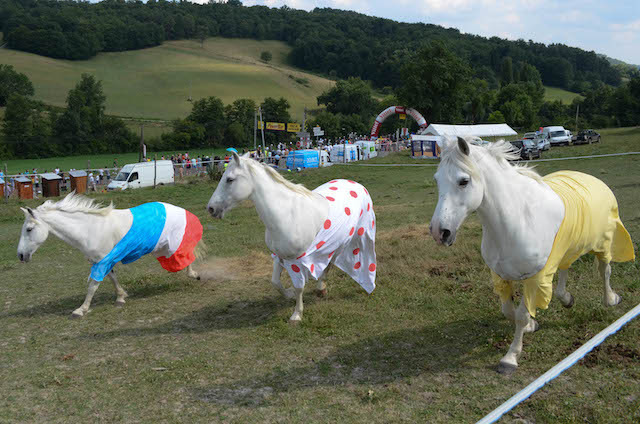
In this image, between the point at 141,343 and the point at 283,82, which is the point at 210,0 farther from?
the point at 141,343

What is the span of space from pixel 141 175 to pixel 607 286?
26.7 m

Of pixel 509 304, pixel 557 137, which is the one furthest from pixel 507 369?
pixel 557 137

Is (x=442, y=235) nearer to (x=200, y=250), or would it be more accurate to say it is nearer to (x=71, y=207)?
(x=200, y=250)

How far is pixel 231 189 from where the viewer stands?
22.3 feet

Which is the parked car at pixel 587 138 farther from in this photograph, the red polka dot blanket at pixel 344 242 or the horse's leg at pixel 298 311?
the horse's leg at pixel 298 311

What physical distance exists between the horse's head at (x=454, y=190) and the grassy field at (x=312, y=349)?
161 centimetres

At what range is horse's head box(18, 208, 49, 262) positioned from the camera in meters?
7.88

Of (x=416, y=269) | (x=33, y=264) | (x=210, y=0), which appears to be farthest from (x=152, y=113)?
(x=210, y=0)

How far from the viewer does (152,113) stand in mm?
78375

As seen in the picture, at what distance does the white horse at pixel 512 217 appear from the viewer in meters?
4.39

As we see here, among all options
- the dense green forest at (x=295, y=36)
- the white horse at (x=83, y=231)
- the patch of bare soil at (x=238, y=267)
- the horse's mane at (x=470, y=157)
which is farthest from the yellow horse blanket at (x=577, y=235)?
the dense green forest at (x=295, y=36)

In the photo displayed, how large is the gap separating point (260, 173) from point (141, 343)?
9.00ft

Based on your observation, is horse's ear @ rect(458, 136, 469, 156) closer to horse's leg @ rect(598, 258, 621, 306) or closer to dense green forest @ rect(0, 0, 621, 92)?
horse's leg @ rect(598, 258, 621, 306)

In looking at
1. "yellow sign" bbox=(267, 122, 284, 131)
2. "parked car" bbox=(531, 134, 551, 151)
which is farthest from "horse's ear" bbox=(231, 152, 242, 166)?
"yellow sign" bbox=(267, 122, 284, 131)
